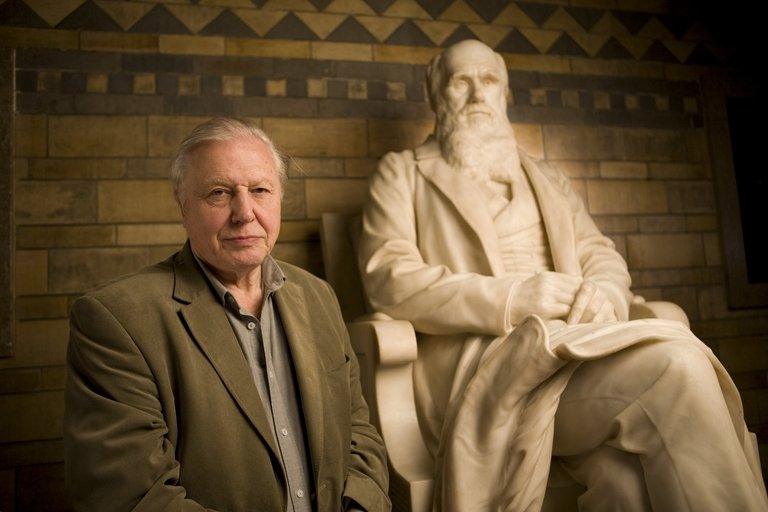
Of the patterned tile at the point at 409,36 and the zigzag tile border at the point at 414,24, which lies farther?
the patterned tile at the point at 409,36

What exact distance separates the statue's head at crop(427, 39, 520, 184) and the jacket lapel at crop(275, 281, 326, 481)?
112 centimetres

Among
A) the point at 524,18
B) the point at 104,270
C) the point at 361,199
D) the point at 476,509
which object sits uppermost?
the point at 524,18

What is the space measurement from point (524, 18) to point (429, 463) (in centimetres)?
251

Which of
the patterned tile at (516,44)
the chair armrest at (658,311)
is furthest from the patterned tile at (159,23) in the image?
the chair armrest at (658,311)

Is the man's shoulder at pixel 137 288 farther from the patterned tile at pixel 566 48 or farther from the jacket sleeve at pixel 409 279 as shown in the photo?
the patterned tile at pixel 566 48

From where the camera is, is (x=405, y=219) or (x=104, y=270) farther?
(x=104, y=270)

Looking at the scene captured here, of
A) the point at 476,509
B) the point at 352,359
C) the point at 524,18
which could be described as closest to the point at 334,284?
the point at 352,359

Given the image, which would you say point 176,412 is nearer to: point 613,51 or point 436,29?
point 436,29

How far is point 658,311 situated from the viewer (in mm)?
2307

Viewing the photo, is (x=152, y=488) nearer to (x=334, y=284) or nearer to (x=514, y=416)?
(x=514, y=416)

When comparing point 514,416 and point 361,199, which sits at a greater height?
point 361,199

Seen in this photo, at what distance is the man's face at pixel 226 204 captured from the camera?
149cm

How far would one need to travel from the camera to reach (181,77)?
297 cm

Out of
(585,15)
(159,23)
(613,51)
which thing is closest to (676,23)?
(613,51)
